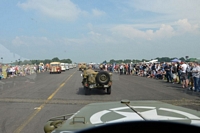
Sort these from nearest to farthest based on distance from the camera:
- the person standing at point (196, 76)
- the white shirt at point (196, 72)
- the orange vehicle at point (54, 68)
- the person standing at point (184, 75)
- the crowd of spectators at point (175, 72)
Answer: the person standing at point (196, 76) < the white shirt at point (196, 72) < the crowd of spectators at point (175, 72) < the person standing at point (184, 75) < the orange vehicle at point (54, 68)

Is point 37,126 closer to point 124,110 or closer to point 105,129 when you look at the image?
point 124,110

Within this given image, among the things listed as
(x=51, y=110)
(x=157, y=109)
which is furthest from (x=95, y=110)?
(x=51, y=110)

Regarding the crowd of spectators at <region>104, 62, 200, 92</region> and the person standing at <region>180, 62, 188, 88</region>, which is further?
the person standing at <region>180, 62, 188, 88</region>

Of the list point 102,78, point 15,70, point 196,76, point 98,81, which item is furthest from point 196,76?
point 15,70

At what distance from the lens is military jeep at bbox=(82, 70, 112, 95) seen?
1491 cm

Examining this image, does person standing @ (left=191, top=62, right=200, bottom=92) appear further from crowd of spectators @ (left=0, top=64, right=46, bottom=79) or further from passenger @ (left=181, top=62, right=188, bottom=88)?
crowd of spectators @ (left=0, top=64, right=46, bottom=79)

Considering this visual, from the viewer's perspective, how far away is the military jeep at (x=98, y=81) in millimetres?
14906

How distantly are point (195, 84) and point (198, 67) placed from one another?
1.12m

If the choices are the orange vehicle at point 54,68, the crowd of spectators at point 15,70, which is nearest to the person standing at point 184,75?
the crowd of spectators at point 15,70

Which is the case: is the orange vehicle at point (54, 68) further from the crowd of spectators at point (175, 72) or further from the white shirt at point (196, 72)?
the white shirt at point (196, 72)

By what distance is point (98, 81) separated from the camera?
49.0ft

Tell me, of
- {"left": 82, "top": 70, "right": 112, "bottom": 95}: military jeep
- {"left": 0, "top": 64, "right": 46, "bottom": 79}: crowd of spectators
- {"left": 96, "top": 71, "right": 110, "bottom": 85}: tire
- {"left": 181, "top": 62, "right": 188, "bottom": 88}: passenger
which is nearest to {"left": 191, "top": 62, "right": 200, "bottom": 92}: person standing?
{"left": 181, "top": 62, "right": 188, "bottom": 88}: passenger

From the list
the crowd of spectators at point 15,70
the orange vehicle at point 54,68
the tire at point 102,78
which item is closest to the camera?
the tire at point 102,78

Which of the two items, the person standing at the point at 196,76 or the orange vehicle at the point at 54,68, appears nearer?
the person standing at the point at 196,76
